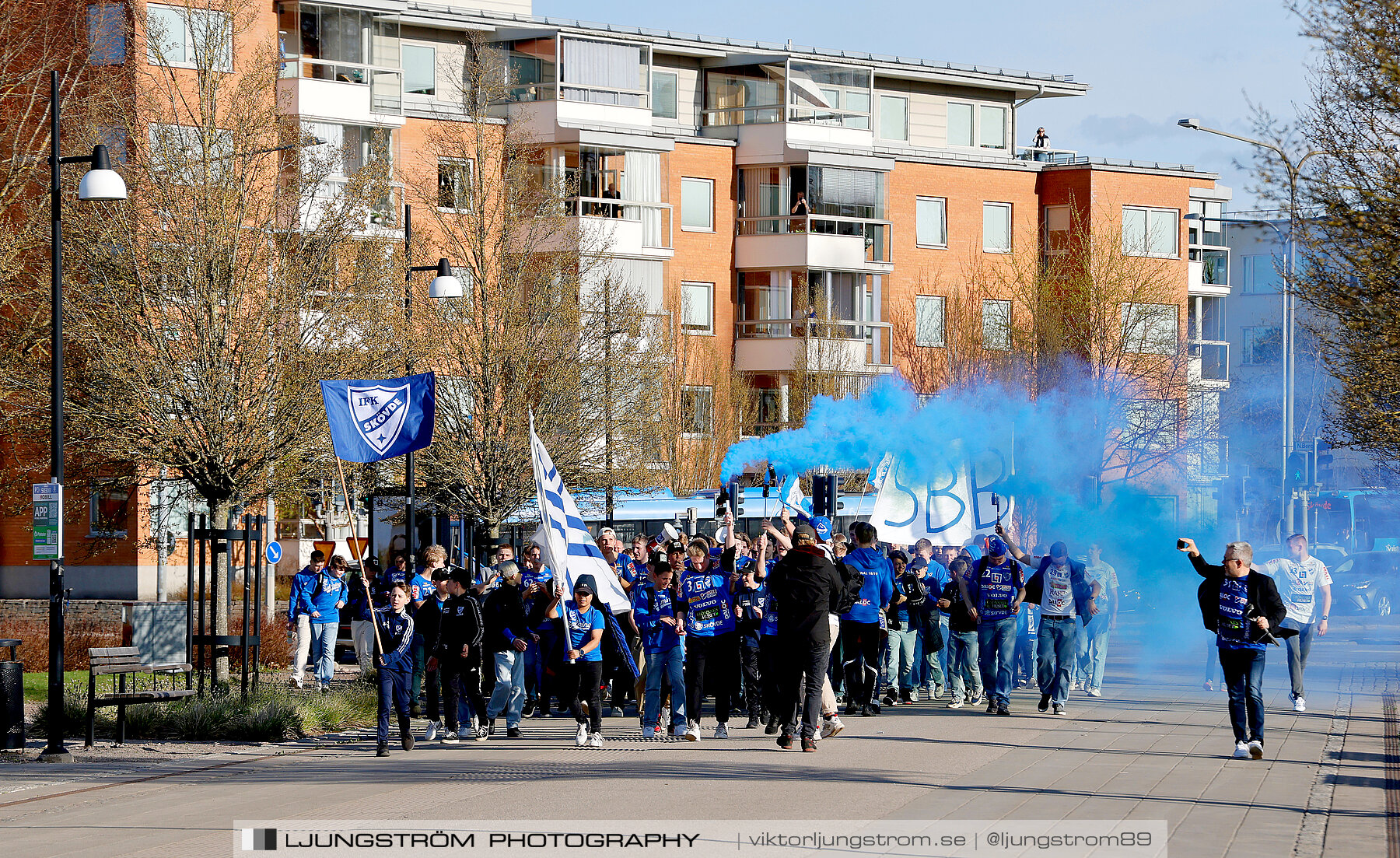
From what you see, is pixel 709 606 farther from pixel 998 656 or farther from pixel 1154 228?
pixel 1154 228

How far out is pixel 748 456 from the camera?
133 ft

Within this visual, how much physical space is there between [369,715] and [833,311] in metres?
35.6

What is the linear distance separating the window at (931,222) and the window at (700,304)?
7865mm

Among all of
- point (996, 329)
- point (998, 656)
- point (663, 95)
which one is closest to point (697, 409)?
point (996, 329)

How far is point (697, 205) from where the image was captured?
2052 inches

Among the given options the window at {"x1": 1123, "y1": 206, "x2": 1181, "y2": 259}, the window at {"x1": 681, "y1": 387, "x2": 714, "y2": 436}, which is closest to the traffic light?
the window at {"x1": 1123, "y1": 206, "x2": 1181, "y2": 259}

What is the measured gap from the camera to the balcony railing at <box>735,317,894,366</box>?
168ft

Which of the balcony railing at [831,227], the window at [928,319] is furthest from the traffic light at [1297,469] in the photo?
the balcony railing at [831,227]

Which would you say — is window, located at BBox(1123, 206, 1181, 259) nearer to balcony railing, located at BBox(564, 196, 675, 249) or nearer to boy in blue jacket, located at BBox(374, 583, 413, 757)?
balcony railing, located at BBox(564, 196, 675, 249)

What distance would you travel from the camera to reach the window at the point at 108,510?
2412 centimetres

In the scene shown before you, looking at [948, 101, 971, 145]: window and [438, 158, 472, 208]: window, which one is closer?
[438, 158, 472, 208]: window

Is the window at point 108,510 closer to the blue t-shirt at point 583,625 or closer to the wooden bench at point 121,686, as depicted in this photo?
the wooden bench at point 121,686

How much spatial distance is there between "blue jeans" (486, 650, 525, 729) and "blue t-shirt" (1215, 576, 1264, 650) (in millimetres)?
6766

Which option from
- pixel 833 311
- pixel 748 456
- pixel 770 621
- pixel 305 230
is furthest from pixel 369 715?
pixel 833 311
